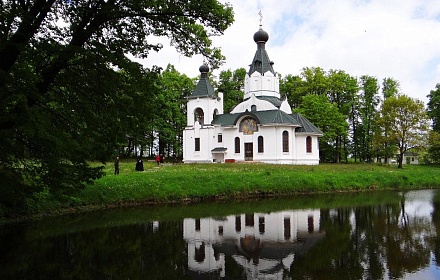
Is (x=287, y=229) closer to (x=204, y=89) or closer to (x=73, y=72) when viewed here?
(x=73, y=72)

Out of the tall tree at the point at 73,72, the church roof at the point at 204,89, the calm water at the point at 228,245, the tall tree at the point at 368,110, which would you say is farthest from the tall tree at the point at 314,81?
the tall tree at the point at 73,72

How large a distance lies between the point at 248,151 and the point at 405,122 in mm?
17385

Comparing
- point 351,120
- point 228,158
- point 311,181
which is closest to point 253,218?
point 311,181

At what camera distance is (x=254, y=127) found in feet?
136

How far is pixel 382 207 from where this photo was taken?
17.4 metres

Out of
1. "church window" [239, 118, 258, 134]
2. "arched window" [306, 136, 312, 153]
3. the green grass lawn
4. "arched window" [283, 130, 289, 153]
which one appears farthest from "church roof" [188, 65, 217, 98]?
the green grass lawn

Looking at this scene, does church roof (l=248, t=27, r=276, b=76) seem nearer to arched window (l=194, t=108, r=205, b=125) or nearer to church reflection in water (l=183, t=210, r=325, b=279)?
arched window (l=194, t=108, r=205, b=125)

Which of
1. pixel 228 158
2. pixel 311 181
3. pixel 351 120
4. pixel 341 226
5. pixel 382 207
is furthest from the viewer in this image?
pixel 351 120

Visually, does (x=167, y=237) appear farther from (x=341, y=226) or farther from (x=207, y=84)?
(x=207, y=84)

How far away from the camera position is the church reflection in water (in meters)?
8.05

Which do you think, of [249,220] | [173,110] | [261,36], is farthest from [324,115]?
[249,220]

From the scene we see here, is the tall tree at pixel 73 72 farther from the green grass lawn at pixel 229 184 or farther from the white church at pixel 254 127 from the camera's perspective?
the white church at pixel 254 127

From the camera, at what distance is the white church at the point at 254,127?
40469 mm

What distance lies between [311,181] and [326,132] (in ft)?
82.0
